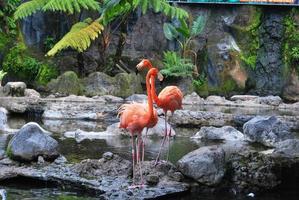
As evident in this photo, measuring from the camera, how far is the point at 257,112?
12094mm

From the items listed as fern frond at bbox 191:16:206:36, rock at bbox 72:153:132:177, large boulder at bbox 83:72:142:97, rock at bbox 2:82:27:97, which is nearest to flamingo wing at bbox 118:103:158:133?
rock at bbox 72:153:132:177

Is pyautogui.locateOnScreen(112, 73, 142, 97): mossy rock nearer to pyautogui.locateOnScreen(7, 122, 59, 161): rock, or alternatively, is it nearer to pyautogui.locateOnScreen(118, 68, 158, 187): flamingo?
pyautogui.locateOnScreen(7, 122, 59, 161): rock

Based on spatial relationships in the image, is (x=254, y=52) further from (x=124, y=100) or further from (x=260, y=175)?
(x=260, y=175)

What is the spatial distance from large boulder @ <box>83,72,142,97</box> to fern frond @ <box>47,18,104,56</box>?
2.79 ft

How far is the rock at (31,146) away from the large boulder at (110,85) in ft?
26.0

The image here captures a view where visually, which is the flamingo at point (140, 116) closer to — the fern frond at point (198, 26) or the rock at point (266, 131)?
the rock at point (266, 131)

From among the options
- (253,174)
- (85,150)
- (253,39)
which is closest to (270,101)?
(253,39)

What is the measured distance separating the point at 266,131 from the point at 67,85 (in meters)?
6.75

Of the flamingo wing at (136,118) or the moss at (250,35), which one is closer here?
the flamingo wing at (136,118)

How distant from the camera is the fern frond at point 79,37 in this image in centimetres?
1400

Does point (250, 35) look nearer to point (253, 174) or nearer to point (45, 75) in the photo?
point (45, 75)

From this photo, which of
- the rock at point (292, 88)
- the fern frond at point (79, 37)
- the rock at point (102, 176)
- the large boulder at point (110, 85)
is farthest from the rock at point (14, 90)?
the rock at point (292, 88)

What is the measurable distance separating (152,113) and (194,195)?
842 millimetres

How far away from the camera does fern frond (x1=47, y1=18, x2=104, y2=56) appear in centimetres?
1400
